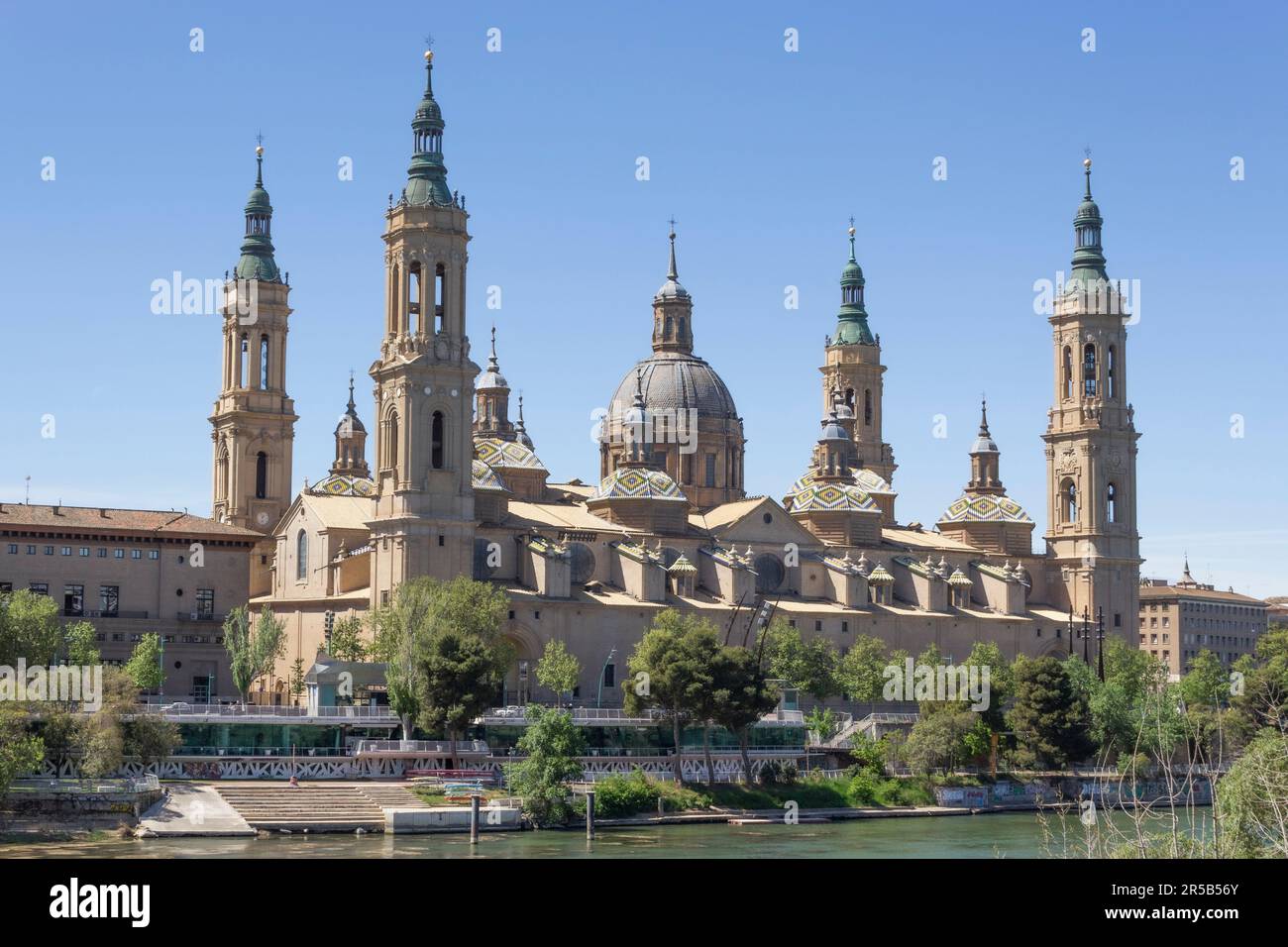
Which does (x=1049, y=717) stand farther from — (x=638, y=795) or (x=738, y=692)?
(x=638, y=795)

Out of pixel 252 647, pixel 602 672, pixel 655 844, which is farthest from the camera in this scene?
pixel 602 672

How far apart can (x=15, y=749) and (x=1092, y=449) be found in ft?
257

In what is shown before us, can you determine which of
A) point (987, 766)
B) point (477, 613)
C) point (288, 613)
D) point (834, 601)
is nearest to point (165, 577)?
point (288, 613)

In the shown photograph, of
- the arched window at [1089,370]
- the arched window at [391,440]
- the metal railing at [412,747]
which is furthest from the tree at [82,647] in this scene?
the arched window at [1089,370]

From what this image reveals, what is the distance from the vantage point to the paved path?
201 ft

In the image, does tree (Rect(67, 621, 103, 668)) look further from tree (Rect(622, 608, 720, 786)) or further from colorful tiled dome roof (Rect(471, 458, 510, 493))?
tree (Rect(622, 608, 720, 786))

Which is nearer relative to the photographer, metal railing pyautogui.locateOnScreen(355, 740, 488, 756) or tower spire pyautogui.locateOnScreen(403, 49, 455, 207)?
metal railing pyautogui.locateOnScreen(355, 740, 488, 756)

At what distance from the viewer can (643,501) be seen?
106 meters

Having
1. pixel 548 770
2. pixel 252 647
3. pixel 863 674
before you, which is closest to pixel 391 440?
pixel 252 647

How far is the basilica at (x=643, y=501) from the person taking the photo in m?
93.1

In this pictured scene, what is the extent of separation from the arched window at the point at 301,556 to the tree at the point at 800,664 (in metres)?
25.2

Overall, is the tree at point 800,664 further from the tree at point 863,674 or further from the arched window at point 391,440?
the arched window at point 391,440

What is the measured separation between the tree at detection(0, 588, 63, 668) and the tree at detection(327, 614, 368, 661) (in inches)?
498

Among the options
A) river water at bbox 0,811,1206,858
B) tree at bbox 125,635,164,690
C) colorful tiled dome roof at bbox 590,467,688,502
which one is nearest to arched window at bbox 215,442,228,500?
tree at bbox 125,635,164,690
